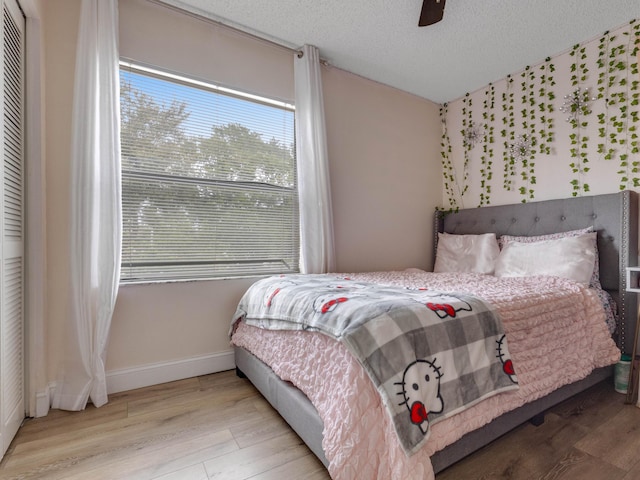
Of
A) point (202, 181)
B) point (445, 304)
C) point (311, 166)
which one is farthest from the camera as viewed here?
point (311, 166)

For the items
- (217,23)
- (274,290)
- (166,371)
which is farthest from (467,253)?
(217,23)

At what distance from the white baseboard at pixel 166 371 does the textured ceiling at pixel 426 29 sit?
2.36m

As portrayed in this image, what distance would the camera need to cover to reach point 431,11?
175 cm

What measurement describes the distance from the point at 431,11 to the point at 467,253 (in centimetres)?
189

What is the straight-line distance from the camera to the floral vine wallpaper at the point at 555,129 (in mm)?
2197

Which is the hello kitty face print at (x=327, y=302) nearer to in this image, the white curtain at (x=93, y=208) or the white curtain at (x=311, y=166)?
the white curtain at (x=311, y=166)

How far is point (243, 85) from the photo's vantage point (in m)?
2.36

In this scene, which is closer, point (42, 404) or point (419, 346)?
point (419, 346)

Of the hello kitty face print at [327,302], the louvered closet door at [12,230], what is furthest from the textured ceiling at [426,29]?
the hello kitty face print at [327,302]

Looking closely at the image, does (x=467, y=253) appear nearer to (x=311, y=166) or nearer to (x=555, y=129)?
(x=555, y=129)

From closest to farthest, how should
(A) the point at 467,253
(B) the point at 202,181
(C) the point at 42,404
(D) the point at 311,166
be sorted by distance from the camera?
(C) the point at 42,404
(B) the point at 202,181
(D) the point at 311,166
(A) the point at 467,253

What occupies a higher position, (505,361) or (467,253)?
(467,253)

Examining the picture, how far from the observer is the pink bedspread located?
98cm

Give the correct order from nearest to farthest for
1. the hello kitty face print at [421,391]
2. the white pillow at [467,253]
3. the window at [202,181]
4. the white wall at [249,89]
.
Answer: the hello kitty face print at [421,391] → the white wall at [249,89] → the window at [202,181] → the white pillow at [467,253]
